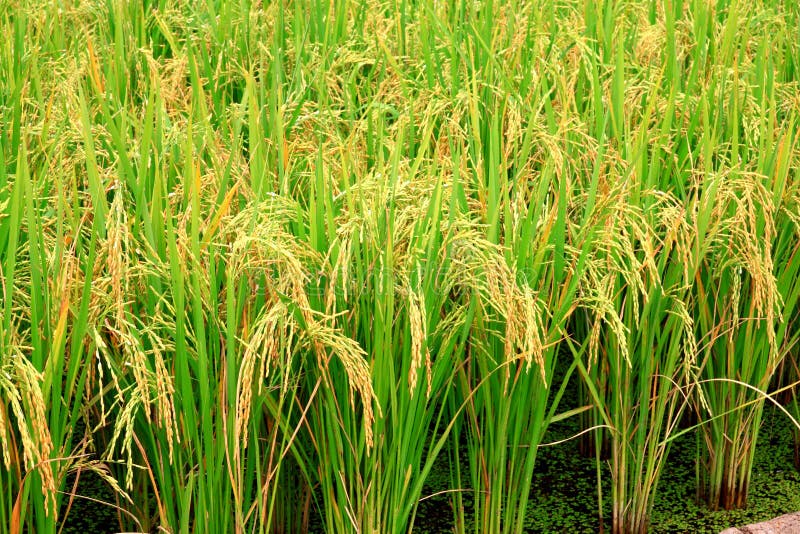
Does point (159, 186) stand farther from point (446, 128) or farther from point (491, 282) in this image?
point (446, 128)

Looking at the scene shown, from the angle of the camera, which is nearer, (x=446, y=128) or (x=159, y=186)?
(x=159, y=186)

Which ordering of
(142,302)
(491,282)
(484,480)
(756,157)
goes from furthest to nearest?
(756,157), (484,480), (142,302), (491,282)

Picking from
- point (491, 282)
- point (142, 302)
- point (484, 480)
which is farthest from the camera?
point (484, 480)

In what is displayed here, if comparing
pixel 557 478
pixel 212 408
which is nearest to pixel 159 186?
pixel 212 408

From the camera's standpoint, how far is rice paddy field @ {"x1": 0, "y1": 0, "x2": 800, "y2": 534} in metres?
1.90

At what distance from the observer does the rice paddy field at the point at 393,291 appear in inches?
74.6

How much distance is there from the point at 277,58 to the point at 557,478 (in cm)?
138

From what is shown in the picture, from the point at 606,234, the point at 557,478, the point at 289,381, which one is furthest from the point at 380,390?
the point at 557,478

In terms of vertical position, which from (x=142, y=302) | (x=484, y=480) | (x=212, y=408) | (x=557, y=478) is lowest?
(x=557, y=478)

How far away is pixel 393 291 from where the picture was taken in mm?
1934

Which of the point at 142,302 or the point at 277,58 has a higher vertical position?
the point at 277,58

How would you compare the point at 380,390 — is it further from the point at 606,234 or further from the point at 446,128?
the point at 446,128

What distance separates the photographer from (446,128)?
8.93 ft

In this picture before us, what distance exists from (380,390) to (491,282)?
0.30m
